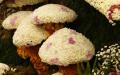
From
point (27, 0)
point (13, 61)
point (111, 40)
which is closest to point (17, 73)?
point (13, 61)

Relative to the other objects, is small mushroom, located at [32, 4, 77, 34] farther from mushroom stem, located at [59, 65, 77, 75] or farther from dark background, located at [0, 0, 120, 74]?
mushroom stem, located at [59, 65, 77, 75]

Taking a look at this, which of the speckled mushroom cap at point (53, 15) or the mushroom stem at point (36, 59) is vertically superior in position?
the speckled mushroom cap at point (53, 15)

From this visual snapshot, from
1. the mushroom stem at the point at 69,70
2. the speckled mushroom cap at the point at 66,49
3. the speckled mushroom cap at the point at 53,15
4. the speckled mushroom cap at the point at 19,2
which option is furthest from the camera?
the speckled mushroom cap at the point at 19,2

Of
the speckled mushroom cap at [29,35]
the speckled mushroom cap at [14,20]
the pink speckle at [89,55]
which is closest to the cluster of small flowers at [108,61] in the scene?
the pink speckle at [89,55]

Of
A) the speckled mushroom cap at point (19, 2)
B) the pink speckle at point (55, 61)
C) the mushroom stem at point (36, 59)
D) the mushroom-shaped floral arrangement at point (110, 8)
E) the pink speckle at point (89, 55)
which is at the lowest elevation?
the mushroom stem at point (36, 59)

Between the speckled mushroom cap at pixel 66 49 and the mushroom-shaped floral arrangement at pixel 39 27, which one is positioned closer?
the speckled mushroom cap at pixel 66 49

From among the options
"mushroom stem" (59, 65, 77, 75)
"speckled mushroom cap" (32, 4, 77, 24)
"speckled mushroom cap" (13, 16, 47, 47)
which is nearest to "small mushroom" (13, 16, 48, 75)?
"speckled mushroom cap" (13, 16, 47, 47)

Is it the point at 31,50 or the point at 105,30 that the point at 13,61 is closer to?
the point at 31,50

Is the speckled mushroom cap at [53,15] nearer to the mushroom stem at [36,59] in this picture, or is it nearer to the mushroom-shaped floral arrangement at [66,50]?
the mushroom-shaped floral arrangement at [66,50]

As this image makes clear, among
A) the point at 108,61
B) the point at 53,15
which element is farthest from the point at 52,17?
the point at 108,61
